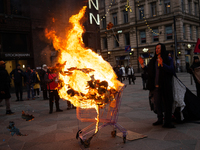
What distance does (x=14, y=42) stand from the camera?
15305 mm

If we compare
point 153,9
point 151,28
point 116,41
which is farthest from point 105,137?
point 116,41

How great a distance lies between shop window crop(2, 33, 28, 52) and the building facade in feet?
59.7

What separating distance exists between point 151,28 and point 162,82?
3062 centimetres

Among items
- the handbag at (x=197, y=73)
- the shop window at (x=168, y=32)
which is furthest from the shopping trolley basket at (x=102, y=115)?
the shop window at (x=168, y=32)

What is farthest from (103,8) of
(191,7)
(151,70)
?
(151,70)

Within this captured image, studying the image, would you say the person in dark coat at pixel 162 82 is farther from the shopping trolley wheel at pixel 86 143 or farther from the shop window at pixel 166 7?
the shop window at pixel 166 7

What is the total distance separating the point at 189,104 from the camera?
15.8ft

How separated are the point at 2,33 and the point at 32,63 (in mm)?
3170

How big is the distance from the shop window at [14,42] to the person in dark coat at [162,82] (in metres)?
13.3

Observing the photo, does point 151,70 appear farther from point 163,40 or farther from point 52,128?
point 163,40

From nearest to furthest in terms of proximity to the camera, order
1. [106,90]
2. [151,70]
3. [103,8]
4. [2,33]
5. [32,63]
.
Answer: [106,90]
[151,70]
[2,33]
[32,63]
[103,8]

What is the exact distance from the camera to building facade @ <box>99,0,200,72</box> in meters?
30.0

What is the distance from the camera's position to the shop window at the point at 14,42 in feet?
48.5

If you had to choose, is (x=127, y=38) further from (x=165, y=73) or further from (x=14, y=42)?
(x=165, y=73)
